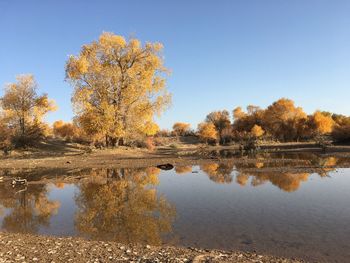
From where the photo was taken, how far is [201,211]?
1270cm

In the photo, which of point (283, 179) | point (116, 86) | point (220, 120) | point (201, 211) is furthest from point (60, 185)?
point (220, 120)

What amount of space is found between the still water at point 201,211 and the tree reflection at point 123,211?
0.10 feet

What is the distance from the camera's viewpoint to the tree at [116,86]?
38500mm

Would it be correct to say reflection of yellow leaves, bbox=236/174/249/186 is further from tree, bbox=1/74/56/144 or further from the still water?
tree, bbox=1/74/56/144

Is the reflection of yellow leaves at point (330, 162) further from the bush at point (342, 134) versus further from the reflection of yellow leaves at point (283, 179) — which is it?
the bush at point (342, 134)

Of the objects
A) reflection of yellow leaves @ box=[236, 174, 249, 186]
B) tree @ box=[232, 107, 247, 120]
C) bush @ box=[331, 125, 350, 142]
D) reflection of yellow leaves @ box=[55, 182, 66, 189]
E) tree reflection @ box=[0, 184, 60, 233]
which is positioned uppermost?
tree @ box=[232, 107, 247, 120]

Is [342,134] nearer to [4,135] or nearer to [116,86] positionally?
[116,86]

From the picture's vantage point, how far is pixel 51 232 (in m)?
10.5

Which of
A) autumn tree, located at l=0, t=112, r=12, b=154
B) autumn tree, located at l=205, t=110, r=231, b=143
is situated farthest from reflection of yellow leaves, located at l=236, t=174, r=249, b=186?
autumn tree, located at l=205, t=110, r=231, b=143

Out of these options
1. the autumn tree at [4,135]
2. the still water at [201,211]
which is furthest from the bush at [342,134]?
the autumn tree at [4,135]

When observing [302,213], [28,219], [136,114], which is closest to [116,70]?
[136,114]

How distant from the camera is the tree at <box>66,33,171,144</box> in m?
38.5

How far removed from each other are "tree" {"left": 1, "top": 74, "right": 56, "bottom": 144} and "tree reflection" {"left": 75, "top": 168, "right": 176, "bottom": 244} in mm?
30369

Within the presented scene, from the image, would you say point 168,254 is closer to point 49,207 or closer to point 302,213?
point 302,213
